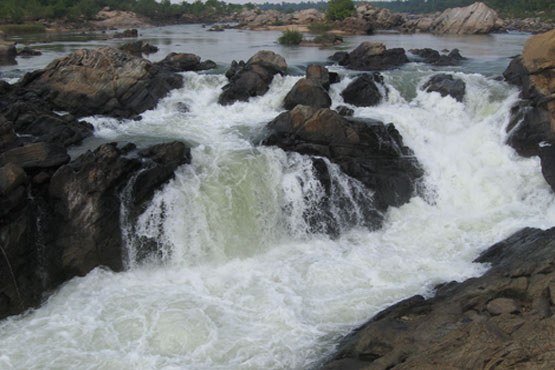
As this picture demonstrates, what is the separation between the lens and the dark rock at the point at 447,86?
59.7ft

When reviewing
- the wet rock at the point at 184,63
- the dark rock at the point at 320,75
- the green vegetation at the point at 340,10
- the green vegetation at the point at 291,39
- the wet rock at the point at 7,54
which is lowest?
the dark rock at the point at 320,75

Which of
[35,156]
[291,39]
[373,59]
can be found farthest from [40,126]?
[291,39]

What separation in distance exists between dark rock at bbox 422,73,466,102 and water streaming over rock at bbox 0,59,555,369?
0.34 m

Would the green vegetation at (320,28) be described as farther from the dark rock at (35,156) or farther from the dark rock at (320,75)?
the dark rock at (35,156)

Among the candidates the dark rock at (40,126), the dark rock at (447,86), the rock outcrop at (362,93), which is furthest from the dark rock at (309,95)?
the dark rock at (40,126)

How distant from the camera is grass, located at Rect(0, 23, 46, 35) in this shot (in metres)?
49.4

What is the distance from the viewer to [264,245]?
12289 mm

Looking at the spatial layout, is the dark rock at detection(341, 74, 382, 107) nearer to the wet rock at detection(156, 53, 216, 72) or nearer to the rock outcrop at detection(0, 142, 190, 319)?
the wet rock at detection(156, 53, 216, 72)

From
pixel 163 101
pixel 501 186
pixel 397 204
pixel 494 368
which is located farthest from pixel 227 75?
pixel 494 368

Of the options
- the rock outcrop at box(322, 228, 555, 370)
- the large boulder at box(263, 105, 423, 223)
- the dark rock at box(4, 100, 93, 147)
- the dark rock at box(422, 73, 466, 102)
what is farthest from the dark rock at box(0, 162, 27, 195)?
the dark rock at box(422, 73, 466, 102)

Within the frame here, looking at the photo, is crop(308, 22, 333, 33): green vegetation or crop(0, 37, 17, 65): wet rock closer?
crop(0, 37, 17, 65): wet rock

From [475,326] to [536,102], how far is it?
40.7 ft

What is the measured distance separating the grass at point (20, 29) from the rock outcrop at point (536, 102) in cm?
5108

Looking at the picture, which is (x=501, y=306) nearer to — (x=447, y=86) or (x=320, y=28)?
(x=447, y=86)
